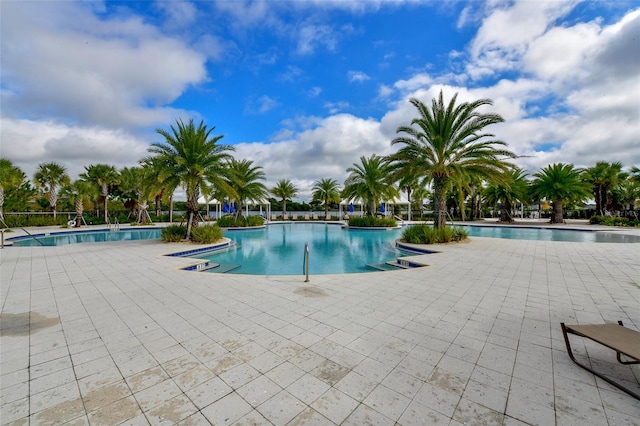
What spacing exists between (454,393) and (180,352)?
290cm

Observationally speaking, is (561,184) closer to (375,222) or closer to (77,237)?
(375,222)

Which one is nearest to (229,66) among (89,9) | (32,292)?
(89,9)

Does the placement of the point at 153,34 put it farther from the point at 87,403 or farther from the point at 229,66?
the point at 87,403

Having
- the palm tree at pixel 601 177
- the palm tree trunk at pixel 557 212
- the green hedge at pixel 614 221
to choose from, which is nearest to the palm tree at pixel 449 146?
the green hedge at pixel 614 221

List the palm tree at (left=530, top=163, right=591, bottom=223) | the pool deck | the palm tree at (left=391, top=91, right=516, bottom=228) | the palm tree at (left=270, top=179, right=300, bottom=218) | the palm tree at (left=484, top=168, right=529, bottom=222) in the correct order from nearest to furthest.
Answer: the pool deck
the palm tree at (left=391, top=91, right=516, bottom=228)
the palm tree at (left=530, top=163, right=591, bottom=223)
the palm tree at (left=484, top=168, right=529, bottom=222)
the palm tree at (left=270, top=179, right=300, bottom=218)

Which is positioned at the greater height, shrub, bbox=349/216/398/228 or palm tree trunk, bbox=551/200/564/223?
palm tree trunk, bbox=551/200/564/223

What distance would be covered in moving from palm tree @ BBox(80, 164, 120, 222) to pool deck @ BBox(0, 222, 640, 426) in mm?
24122

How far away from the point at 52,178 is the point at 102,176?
3411 mm

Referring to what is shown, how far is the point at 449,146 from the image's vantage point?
12648mm

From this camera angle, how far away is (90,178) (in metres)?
25.0

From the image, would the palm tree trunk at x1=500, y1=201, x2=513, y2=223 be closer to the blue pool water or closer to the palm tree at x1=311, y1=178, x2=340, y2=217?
the palm tree at x1=311, y1=178, x2=340, y2=217

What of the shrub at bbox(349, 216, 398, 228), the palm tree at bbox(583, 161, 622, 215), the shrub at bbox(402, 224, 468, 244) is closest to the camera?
the shrub at bbox(402, 224, 468, 244)

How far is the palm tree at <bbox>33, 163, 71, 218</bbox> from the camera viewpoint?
22656mm

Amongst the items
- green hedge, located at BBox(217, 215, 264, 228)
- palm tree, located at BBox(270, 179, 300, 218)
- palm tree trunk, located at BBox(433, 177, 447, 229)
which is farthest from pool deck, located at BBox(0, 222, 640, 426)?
palm tree, located at BBox(270, 179, 300, 218)
